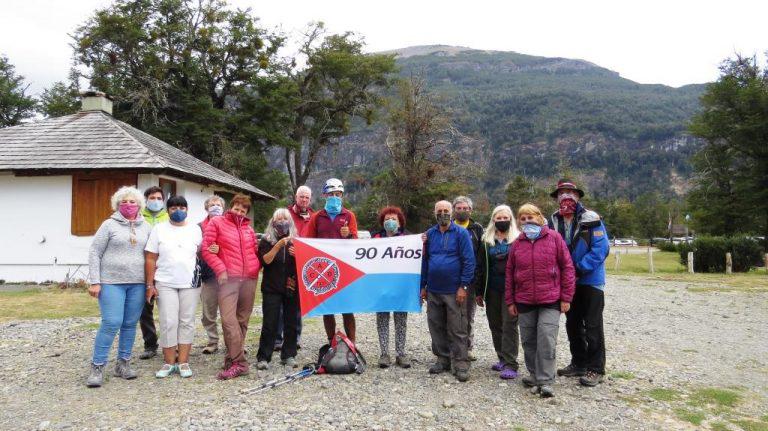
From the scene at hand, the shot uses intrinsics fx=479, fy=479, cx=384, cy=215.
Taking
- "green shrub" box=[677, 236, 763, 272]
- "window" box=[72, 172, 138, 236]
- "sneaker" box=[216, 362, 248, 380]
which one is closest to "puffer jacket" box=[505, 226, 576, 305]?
"sneaker" box=[216, 362, 248, 380]

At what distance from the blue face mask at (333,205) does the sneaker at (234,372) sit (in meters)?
2.14

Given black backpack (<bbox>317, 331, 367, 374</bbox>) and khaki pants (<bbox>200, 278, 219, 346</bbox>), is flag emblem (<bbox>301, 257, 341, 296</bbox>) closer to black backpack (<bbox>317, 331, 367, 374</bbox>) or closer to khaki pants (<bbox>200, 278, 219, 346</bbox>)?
black backpack (<bbox>317, 331, 367, 374</bbox>)

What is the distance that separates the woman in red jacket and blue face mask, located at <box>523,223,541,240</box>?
315cm

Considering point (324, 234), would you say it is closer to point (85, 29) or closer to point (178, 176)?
point (178, 176)

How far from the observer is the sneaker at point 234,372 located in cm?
544

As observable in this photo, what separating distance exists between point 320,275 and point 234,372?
1.49 m

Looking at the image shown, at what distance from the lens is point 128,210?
5.36 m

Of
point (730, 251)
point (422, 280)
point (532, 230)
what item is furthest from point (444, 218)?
point (730, 251)

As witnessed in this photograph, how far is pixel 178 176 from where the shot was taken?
1573 cm

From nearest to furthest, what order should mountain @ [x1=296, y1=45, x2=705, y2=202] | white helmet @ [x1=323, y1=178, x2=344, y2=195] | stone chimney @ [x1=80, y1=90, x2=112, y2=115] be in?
white helmet @ [x1=323, y1=178, x2=344, y2=195]
stone chimney @ [x1=80, y1=90, x2=112, y2=115]
mountain @ [x1=296, y1=45, x2=705, y2=202]

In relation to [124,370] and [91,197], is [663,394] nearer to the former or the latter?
[124,370]

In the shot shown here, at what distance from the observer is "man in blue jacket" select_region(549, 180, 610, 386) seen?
5430 millimetres

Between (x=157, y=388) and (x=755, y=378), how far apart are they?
23.3 ft

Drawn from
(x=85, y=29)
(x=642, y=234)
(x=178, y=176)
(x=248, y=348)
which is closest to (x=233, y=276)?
(x=248, y=348)
